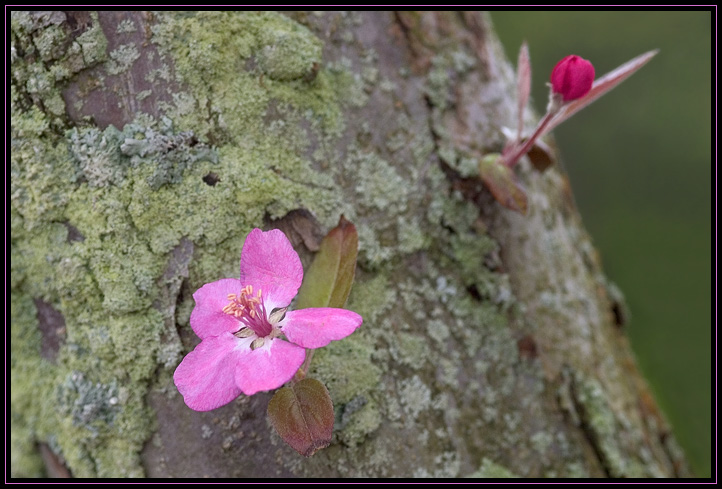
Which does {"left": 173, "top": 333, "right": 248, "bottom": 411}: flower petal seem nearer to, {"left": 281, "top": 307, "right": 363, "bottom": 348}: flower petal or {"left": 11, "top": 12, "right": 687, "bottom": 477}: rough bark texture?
{"left": 281, "top": 307, "right": 363, "bottom": 348}: flower petal

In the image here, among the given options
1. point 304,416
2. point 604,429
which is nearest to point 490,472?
point 604,429

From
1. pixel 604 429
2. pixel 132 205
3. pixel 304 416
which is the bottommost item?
pixel 604 429

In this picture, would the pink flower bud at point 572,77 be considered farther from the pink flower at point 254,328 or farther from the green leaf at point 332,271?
the pink flower at point 254,328

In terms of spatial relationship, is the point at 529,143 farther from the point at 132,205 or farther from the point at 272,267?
the point at 132,205

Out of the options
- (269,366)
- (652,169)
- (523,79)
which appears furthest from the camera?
(652,169)

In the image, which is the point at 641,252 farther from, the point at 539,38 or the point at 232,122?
the point at 232,122

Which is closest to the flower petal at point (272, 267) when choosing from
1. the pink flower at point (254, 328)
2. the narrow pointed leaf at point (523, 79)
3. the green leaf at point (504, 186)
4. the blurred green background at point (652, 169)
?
the pink flower at point (254, 328)

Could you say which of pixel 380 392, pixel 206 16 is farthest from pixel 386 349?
pixel 206 16

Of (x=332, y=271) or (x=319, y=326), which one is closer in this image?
(x=319, y=326)
